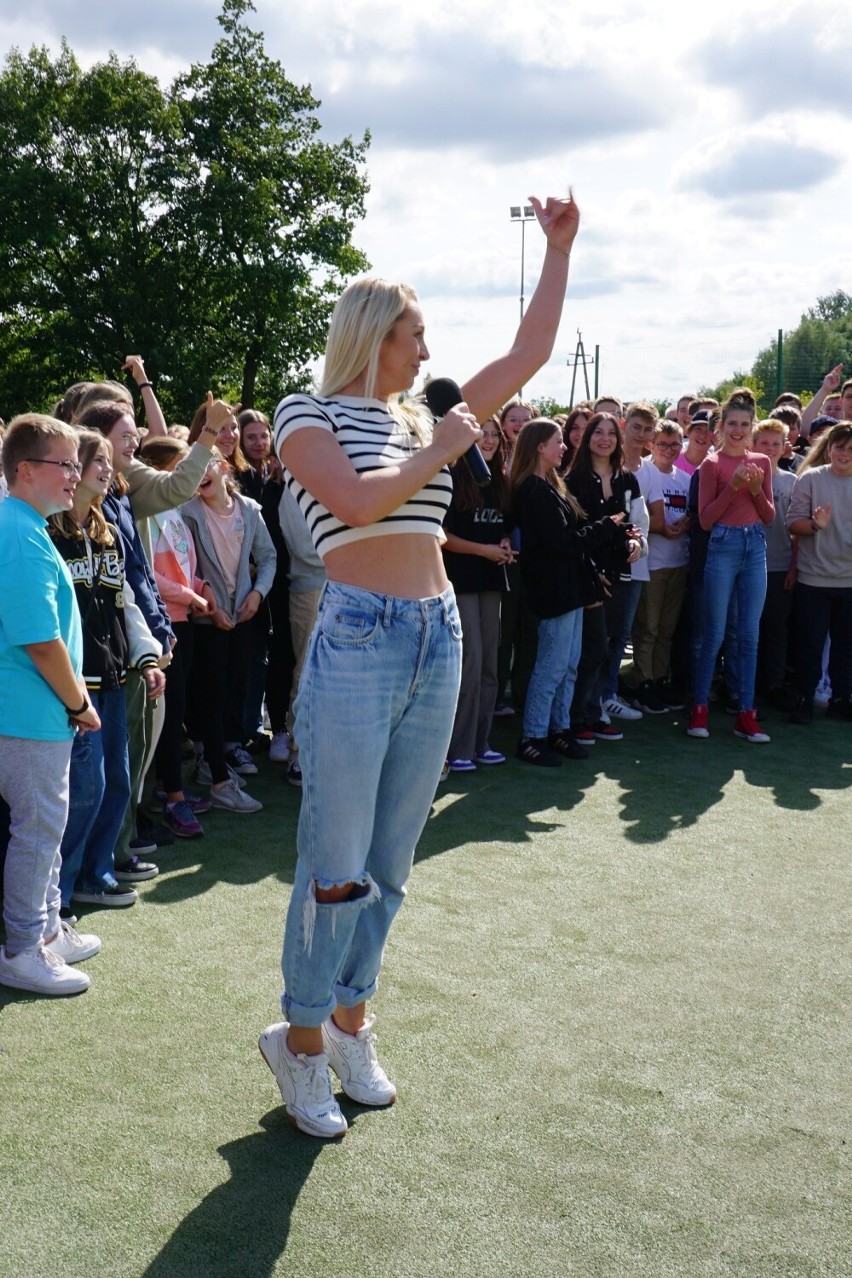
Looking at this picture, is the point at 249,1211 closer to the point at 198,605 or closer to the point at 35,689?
the point at 35,689

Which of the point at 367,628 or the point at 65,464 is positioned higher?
the point at 65,464

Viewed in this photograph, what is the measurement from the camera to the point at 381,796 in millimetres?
2914

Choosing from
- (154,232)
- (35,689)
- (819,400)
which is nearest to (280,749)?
(35,689)

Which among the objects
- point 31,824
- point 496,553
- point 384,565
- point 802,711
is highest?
point 384,565

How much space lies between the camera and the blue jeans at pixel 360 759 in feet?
8.91

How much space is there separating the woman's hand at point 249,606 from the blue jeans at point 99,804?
1542mm

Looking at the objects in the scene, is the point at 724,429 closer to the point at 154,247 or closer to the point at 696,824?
the point at 696,824

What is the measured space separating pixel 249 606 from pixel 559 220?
3.58 meters

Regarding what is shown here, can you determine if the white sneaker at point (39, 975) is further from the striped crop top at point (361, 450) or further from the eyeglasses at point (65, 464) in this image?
the striped crop top at point (361, 450)

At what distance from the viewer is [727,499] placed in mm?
7648

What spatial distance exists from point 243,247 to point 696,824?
25.1m

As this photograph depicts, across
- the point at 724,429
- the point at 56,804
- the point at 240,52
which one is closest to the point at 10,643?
the point at 56,804

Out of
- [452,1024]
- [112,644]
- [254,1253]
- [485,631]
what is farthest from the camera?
[485,631]

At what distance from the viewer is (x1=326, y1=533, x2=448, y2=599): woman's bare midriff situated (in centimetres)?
273
